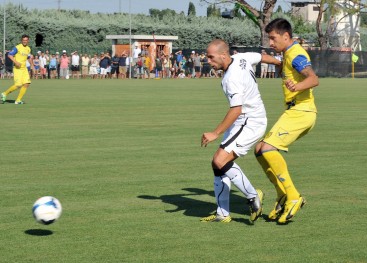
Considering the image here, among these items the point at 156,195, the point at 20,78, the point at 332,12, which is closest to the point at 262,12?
the point at 332,12

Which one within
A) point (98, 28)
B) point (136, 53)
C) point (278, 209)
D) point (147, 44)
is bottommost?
point (136, 53)

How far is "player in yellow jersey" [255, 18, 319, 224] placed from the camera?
9508 mm

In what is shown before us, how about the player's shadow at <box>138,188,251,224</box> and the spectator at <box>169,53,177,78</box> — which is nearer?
the player's shadow at <box>138,188,251,224</box>

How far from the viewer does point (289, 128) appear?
9625 mm

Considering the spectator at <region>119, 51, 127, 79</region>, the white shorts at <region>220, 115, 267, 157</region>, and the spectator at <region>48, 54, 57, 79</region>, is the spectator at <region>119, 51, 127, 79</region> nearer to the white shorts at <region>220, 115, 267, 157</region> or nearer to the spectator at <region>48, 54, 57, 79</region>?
the spectator at <region>48, 54, 57, 79</region>

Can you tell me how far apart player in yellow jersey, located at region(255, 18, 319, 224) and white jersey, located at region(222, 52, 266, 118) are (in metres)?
0.29

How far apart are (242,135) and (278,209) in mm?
895

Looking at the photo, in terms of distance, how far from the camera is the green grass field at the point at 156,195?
27.0ft

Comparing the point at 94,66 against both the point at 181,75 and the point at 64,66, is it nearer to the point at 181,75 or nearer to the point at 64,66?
the point at 64,66

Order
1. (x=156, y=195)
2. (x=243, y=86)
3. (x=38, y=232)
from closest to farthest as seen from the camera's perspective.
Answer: (x=38, y=232), (x=243, y=86), (x=156, y=195)

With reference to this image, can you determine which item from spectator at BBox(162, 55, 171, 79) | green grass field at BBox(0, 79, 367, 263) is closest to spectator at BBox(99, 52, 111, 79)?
spectator at BBox(162, 55, 171, 79)

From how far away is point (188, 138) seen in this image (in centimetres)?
1852

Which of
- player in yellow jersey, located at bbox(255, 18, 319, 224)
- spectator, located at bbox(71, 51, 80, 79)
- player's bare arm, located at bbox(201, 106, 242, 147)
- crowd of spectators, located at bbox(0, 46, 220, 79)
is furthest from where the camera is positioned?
spectator, located at bbox(71, 51, 80, 79)

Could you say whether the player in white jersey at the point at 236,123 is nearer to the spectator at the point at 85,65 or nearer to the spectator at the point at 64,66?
the spectator at the point at 64,66
